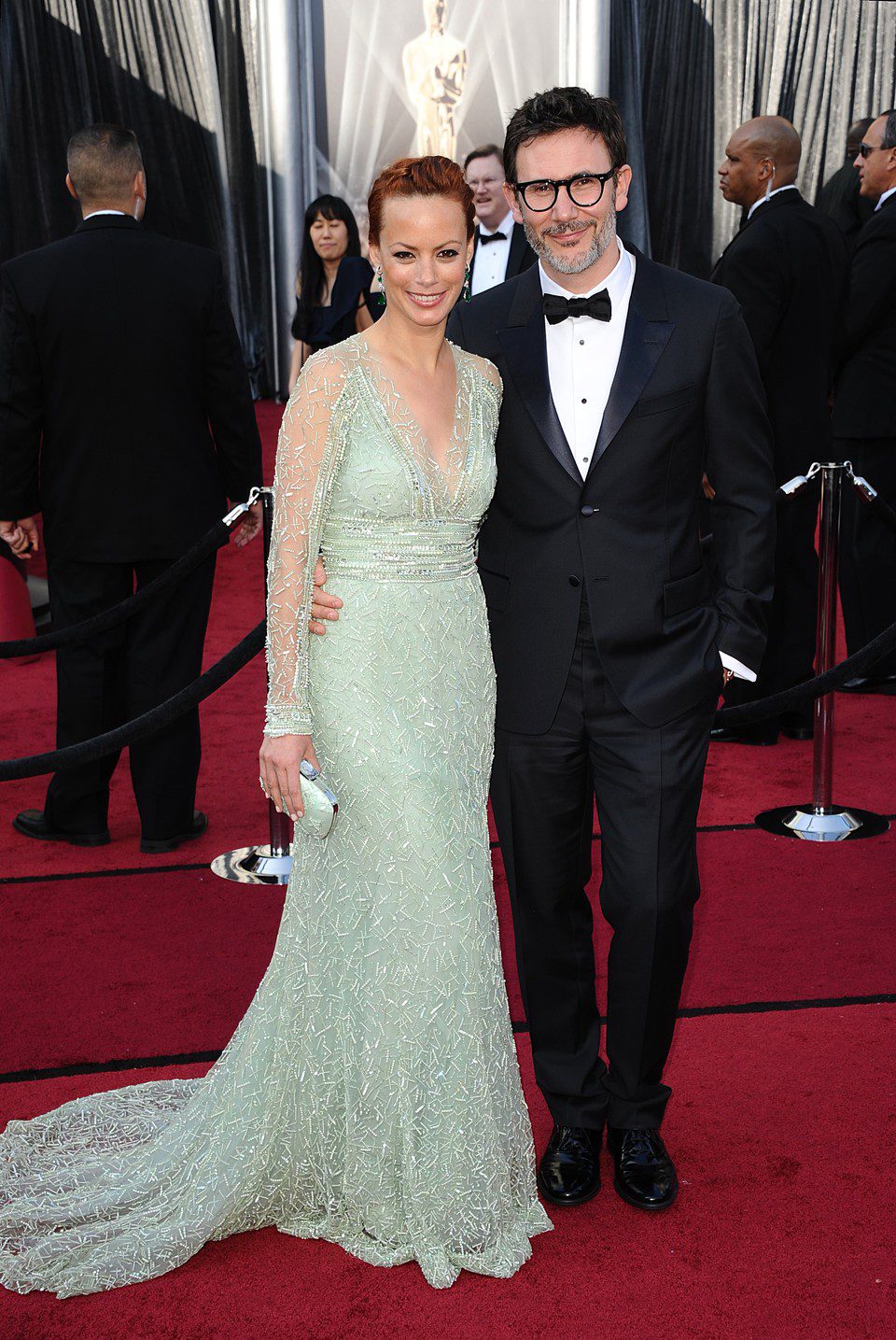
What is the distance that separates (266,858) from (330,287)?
121 inches

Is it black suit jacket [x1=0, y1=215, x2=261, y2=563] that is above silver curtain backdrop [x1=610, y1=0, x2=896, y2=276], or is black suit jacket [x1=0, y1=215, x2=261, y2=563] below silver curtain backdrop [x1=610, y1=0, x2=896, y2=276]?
below

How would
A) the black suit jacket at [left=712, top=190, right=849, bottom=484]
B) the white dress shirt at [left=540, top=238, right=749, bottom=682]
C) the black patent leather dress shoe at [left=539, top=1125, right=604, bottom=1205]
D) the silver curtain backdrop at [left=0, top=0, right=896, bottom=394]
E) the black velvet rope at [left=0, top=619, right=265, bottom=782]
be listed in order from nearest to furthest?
the white dress shirt at [left=540, top=238, right=749, bottom=682] < the black patent leather dress shoe at [left=539, top=1125, right=604, bottom=1205] < the black velvet rope at [left=0, top=619, right=265, bottom=782] < the black suit jacket at [left=712, top=190, right=849, bottom=484] < the silver curtain backdrop at [left=0, top=0, right=896, bottom=394]

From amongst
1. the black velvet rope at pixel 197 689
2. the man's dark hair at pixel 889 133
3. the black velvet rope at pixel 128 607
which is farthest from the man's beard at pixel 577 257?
the man's dark hair at pixel 889 133

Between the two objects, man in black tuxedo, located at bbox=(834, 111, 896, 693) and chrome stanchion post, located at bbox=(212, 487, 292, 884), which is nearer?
chrome stanchion post, located at bbox=(212, 487, 292, 884)

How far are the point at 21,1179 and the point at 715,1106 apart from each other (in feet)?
4.26

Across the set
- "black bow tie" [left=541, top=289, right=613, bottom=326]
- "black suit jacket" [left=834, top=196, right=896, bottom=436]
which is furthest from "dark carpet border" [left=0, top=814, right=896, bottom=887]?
"black suit jacket" [left=834, top=196, right=896, bottom=436]

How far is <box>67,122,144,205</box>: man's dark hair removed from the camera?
3.93 m

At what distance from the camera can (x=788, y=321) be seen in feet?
16.4

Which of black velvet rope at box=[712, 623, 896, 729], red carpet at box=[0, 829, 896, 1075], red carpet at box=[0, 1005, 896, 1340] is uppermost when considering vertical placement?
black velvet rope at box=[712, 623, 896, 729]

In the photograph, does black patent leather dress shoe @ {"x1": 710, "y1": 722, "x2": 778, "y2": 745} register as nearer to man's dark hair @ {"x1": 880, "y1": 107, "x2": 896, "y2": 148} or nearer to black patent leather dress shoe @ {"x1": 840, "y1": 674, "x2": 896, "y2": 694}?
black patent leather dress shoe @ {"x1": 840, "y1": 674, "x2": 896, "y2": 694}

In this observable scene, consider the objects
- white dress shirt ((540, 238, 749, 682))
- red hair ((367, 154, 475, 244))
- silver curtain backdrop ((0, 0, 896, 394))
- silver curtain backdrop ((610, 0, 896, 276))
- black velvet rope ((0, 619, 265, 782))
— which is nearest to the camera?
red hair ((367, 154, 475, 244))

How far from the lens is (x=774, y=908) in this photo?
3.77 m

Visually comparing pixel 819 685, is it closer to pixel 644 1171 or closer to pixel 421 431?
pixel 644 1171

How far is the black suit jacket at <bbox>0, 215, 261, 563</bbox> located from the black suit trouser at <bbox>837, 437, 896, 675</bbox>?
2.82 meters
